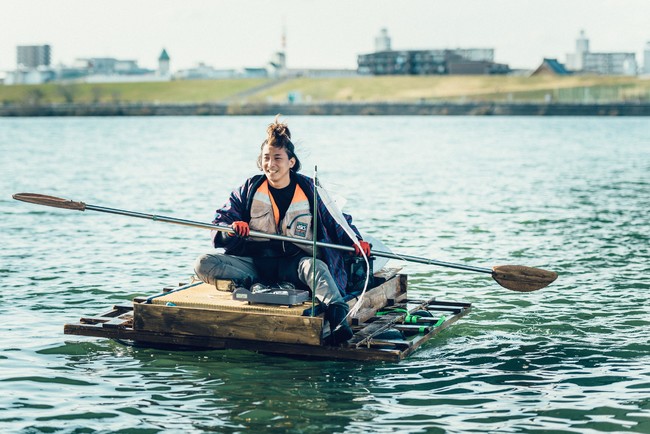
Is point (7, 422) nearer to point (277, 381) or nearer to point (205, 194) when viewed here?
point (277, 381)

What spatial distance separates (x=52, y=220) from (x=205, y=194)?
764cm

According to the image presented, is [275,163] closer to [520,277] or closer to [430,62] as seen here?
[520,277]

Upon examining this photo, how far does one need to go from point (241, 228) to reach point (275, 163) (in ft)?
2.22

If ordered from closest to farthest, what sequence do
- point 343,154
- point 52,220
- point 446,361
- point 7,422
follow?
point 7,422
point 446,361
point 52,220
point 343,154

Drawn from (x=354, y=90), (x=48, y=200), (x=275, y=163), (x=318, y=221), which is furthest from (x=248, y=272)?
(x=354, y=90)

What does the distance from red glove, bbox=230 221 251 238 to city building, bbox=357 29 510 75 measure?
6556 inches

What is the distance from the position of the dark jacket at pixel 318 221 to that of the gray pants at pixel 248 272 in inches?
6.7

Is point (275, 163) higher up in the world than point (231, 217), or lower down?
higher up

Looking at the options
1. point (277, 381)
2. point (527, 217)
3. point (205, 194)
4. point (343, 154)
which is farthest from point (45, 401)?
point (343, 154)

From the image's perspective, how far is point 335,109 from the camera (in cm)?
13612

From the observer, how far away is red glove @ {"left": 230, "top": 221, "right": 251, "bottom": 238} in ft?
31.3

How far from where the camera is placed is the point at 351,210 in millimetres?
24344

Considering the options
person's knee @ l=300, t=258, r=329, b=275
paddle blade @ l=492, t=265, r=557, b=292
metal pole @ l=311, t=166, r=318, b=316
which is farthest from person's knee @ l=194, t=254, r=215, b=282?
paddle blade @ l=492, t=265, r=557, b=292

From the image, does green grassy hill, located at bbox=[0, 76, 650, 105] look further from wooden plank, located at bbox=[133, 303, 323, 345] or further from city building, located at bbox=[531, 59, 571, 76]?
wooden plank, located at bbox=[133, 303, 323, 345]
